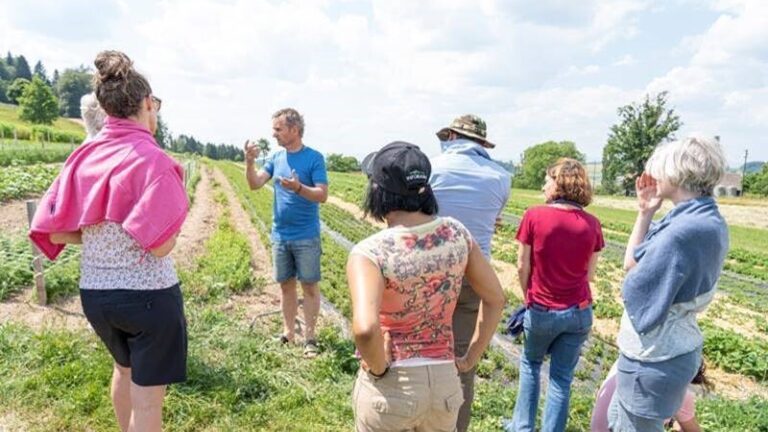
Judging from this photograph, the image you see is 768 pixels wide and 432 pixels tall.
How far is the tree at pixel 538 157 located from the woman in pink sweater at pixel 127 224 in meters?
A: 92.0

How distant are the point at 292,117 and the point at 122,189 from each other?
233 centimetres

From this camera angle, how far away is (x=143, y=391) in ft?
8.14

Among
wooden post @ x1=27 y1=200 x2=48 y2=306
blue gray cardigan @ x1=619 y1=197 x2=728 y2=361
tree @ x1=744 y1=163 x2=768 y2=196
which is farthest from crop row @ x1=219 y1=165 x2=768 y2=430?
tree @ x1=744 y1=163 x2=768 y2=196

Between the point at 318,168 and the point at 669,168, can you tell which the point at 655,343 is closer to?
the point at 669,168

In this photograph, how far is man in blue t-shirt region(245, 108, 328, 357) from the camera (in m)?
4.40

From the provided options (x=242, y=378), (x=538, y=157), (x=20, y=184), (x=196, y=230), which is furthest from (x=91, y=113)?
(x=538, y=157)

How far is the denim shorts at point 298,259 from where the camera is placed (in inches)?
183

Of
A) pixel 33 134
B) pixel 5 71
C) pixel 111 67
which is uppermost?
pixel 5 71

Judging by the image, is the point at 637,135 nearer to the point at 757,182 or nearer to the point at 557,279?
the point at 757,182

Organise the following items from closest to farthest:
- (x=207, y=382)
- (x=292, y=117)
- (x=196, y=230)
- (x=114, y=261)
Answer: (x=114, y=261), (x=207, y=382), (x=292, y=117), (x=196, y=230)

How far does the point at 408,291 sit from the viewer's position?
6.42ft

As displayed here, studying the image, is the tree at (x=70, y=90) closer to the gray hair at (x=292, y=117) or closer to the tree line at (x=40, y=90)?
the tree line at (x=40, y=90)

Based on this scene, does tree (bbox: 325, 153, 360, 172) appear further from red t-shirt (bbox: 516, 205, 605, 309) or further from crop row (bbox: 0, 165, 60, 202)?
red t-shirt (bbox: 516, 205, 605, 309)

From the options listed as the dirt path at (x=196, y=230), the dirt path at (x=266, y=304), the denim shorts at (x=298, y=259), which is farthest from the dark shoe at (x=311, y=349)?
the dirt path at (x=196, y=230)
